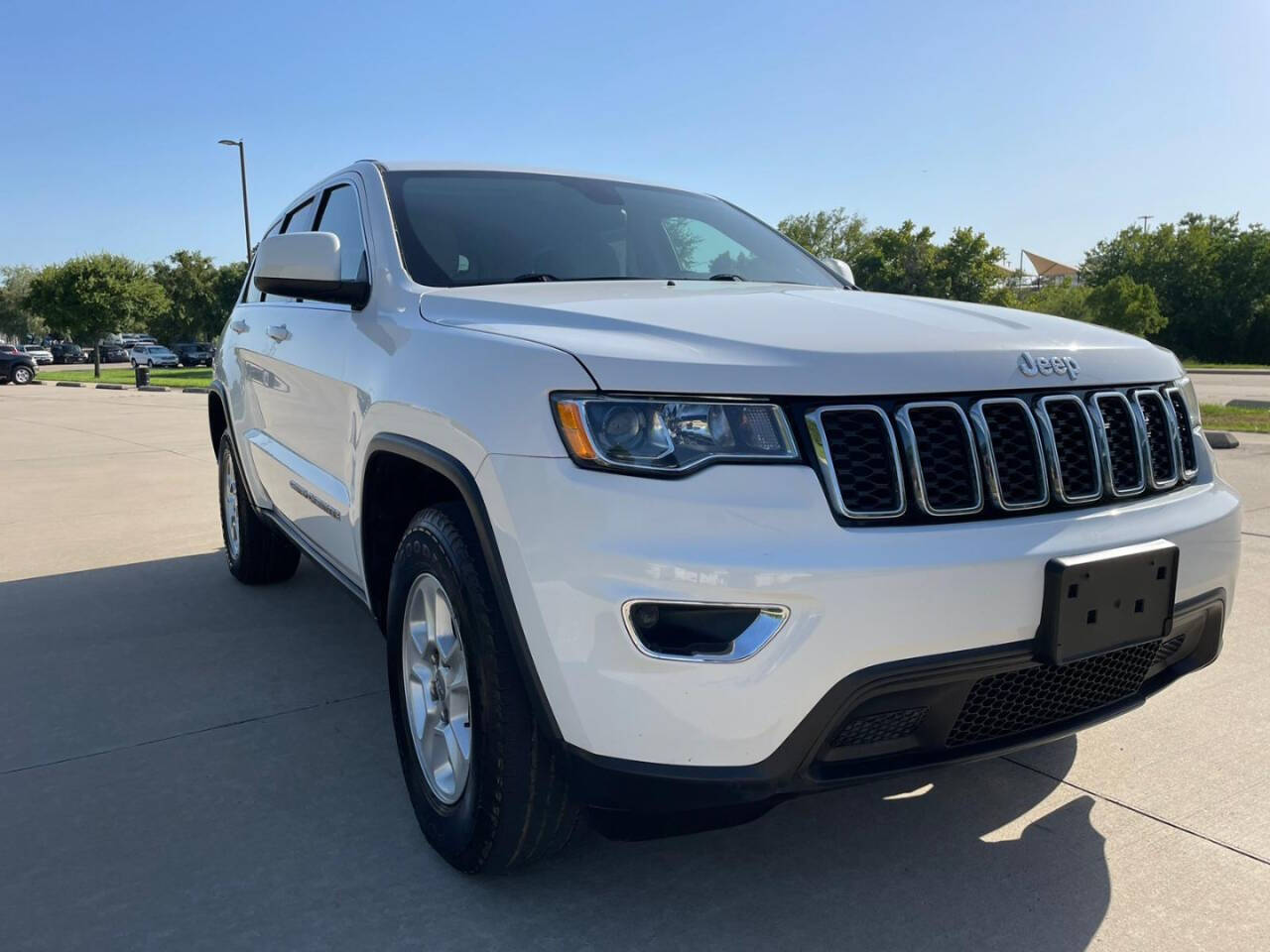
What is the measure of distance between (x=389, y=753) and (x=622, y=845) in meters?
0.88

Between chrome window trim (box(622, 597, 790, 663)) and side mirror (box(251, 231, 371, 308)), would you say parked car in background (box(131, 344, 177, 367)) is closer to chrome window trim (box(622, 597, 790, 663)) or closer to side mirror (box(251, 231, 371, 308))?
side mirror (box(251, 231, 371, 308))

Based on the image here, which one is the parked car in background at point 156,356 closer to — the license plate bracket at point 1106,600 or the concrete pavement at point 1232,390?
Answer: the concrete pavement at point 1232,390

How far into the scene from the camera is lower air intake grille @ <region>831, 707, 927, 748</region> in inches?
77.3

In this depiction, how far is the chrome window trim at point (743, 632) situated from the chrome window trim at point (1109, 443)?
0.86 m

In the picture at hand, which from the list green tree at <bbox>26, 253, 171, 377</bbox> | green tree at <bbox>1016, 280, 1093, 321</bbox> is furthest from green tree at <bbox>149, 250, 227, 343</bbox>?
green tree at <bbox>1016, 280, 1093, 321</bbox>

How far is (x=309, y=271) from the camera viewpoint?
3.01m

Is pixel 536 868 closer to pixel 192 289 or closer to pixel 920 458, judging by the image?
pixel 920 458

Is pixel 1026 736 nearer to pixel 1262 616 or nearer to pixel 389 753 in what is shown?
pixel 389 753

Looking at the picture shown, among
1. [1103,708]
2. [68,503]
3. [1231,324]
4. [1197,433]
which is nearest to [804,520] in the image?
[1103,708]

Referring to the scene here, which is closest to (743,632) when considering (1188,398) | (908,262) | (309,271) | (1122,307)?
(1188,398)

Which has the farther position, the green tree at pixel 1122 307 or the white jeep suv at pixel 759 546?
the green tree at pixel 1122 307

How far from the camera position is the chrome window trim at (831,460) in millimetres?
1928

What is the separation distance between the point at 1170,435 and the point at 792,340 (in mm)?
1034

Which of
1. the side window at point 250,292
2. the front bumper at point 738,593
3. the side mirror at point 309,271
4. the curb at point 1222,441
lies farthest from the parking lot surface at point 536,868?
the curb at point 1222,441
